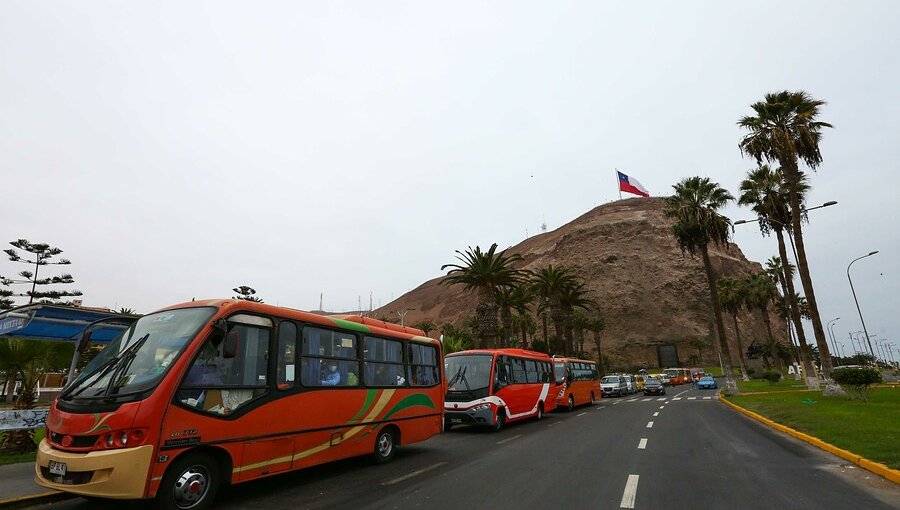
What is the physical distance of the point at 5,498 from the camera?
22.2ft

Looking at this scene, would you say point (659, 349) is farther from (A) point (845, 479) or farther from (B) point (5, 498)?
(B) point (5, 498)

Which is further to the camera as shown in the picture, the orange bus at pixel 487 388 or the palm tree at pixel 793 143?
A: the palm tree at pixel 793 143

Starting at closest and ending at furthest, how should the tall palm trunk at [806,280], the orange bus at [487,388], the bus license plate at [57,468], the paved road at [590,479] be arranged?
the bus license plate at [57,468] → the paved road at [590,479] → the orange bus at [487,388] → the tall palm trunk at [806,280]

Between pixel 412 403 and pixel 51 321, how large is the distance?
26.9 ft

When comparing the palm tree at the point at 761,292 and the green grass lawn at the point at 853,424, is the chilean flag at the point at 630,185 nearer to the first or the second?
the palm tree at the point at 761,292

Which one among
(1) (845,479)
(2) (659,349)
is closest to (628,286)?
(2) (659,349)

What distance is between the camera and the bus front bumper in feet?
18.6

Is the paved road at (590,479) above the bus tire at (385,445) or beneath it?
beneath

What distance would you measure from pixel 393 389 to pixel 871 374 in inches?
823

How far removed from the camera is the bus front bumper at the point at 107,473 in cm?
567

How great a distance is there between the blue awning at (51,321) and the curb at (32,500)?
308cm

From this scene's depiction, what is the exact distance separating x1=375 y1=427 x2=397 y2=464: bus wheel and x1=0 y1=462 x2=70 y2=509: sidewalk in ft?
17.5

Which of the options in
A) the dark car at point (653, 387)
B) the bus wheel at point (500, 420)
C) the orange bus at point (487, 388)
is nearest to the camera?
the orange bus at point (487, 388)

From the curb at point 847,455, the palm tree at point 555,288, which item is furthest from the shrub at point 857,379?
the palm tree at point 555,288
